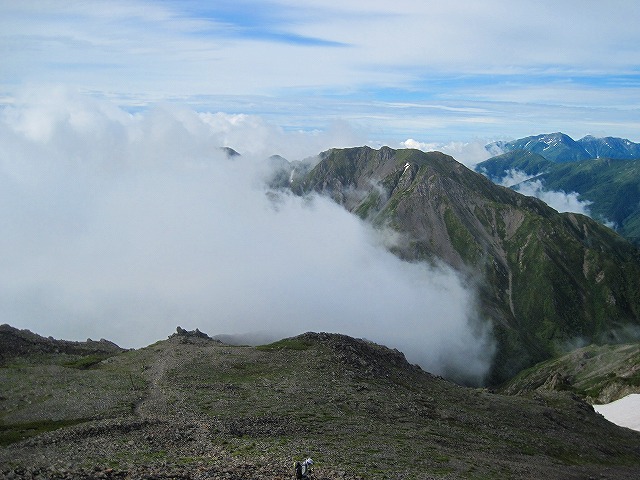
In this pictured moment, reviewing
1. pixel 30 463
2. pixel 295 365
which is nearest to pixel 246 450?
pixel 30 463

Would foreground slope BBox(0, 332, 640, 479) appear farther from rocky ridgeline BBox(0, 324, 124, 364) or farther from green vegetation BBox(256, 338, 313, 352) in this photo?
rocky ridgeline BBox(0, 324, 124, 364)

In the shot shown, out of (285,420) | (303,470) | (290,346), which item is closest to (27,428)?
(285,420)

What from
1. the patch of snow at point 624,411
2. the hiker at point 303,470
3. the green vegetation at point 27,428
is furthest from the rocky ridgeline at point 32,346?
the patch of snow at point 624,411

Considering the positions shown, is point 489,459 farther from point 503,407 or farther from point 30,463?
point 30,463

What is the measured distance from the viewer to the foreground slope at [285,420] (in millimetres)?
53031

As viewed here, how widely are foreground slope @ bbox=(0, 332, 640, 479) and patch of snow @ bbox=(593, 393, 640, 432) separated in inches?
2113

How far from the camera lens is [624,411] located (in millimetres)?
179750

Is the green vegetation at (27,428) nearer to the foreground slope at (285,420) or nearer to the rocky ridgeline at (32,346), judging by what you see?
the foreground slope at (285,420)

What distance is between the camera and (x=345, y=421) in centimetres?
7719

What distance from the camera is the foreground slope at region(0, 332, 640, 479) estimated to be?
53.0 m

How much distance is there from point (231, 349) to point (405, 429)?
4748cm

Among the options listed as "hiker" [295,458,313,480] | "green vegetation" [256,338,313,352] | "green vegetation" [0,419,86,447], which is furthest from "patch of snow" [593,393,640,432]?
"green vegetation" [0,419,86,447]

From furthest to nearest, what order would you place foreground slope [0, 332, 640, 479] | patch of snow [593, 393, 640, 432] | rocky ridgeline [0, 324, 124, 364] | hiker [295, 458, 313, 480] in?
patch of snow [593, 393, 640, 432] < rocky ridgeline [0, 324, 124, 364] < foreground slope [0, 332, 640, 479] < hiker [295, 458, 313, 480]

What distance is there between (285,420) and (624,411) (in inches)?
5974
